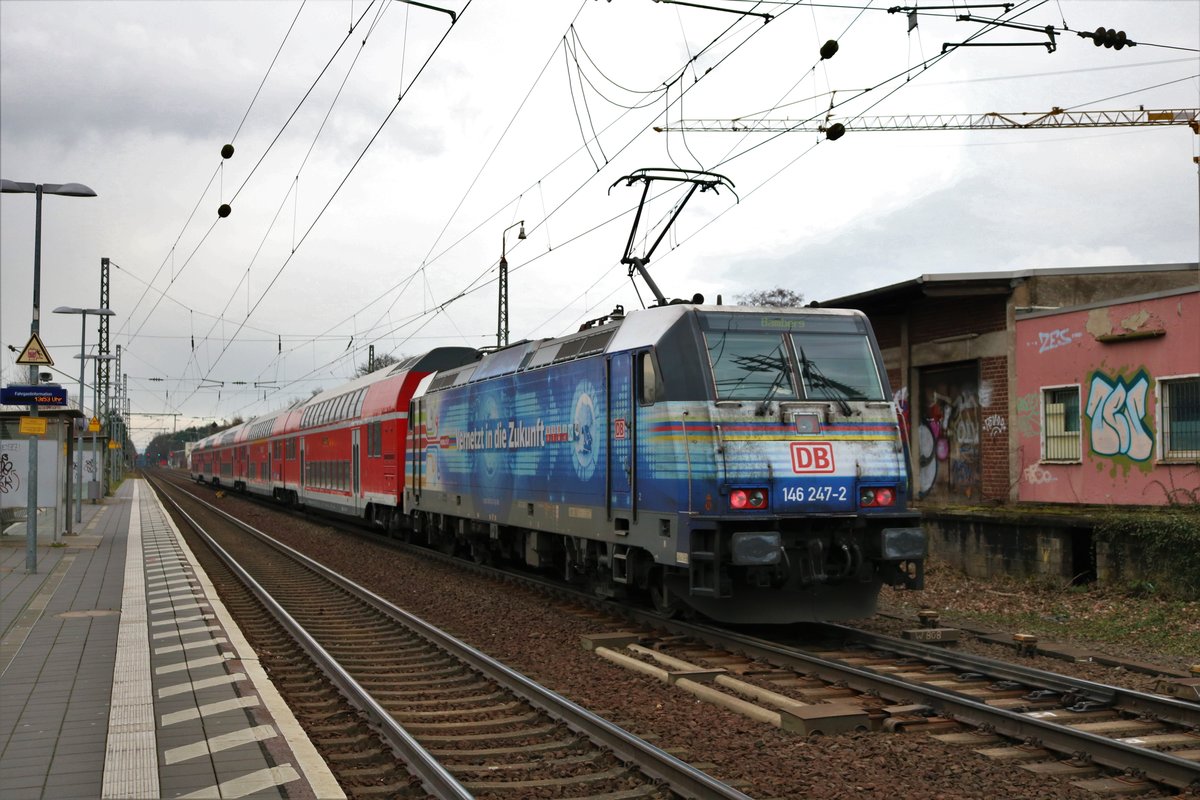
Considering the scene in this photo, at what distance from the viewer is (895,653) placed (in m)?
9.66

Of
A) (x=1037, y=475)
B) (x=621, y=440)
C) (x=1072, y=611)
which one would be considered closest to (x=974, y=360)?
(x=1037, y=475)

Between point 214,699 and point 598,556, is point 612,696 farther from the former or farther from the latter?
point 598,556

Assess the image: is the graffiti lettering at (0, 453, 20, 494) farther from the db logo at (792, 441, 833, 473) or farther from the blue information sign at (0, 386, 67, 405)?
the db logo at (792, 441, 833, 473)

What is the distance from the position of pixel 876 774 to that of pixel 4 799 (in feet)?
15.4

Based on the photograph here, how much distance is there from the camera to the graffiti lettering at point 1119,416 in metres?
14.8

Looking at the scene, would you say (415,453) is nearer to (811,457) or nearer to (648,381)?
(648,381)

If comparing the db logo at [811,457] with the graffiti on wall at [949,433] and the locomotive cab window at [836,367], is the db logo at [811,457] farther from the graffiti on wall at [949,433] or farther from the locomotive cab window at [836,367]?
the graffiti on wall at [949,433]

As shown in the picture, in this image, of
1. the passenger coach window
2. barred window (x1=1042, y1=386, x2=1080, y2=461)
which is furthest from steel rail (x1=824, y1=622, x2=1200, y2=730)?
barred window (x1=1042, y1=386, x2=1080, y2=461)

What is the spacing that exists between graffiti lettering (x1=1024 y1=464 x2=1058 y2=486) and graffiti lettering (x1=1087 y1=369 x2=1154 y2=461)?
1054mm

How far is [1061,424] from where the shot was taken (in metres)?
16.5

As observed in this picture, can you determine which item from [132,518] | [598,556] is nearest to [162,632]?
[598,556]

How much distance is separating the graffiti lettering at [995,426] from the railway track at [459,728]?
10389 mm

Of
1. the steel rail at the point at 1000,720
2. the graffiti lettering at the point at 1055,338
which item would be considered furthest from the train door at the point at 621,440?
the graffiti lettering at the point at 1055,338

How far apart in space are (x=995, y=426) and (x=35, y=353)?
15124mm
